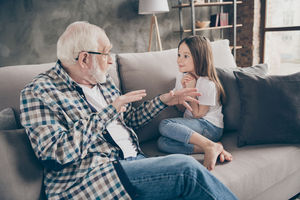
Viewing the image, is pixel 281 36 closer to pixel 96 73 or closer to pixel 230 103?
pixel 230 103

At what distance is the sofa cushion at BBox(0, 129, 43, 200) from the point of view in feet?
2.98

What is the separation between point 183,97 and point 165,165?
0.50 metres

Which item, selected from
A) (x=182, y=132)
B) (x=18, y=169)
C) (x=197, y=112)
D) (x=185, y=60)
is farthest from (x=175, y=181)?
(x=185, y=60)

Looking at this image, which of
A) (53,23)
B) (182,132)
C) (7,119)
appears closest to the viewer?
(7,119)

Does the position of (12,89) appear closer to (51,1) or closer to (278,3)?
(51,1)

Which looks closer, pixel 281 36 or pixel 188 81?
pixel 188 81

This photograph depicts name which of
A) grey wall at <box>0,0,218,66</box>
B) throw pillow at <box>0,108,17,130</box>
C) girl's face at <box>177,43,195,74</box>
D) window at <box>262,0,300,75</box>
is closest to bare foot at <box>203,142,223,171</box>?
girl's face at <box>177,43,195,74</box>

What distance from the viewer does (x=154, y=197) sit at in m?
1.02

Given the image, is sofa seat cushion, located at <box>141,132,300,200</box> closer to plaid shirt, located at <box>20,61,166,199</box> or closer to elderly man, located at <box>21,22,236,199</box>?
elderly man, located at <box>21,22,236,199</box>

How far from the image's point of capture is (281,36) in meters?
4.47

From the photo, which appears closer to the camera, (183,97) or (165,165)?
(165,165)

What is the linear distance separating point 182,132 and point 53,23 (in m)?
2.77

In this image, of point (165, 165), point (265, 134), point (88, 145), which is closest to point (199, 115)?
point (265, 134)

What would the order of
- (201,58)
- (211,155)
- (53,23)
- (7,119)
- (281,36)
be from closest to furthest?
(7,119) < (211,155) < (201,58) < (53,23) < (281,36)
